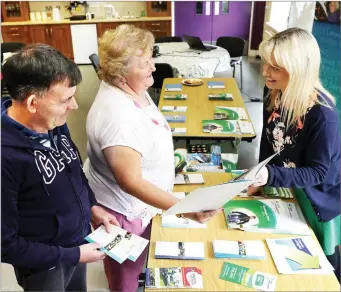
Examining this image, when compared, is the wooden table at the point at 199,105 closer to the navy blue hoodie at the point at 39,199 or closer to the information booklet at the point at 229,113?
the information booklet at the point at 229,113

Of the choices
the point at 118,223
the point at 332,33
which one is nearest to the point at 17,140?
the point at 118,223

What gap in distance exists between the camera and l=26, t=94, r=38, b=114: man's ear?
1.20 m

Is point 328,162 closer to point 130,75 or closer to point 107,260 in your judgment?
point 130,75

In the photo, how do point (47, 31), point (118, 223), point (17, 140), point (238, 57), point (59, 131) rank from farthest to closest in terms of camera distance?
point (47, 31), point (238, 57), point (118, 223), point (59, 131), point (17, 140)

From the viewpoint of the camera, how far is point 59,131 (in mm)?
1486

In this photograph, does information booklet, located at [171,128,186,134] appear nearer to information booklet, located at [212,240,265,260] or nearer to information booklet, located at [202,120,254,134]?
information booklet, located at [202,120,254,134]

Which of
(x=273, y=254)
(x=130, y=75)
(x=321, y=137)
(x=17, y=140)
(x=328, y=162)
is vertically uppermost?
(x=130, y=75)

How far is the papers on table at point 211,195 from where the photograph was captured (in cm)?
131

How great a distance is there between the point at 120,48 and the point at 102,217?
2.47ft

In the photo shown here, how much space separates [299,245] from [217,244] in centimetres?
35

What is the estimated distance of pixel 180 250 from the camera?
1.53 m

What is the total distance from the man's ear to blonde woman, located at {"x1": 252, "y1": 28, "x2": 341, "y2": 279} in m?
0.96

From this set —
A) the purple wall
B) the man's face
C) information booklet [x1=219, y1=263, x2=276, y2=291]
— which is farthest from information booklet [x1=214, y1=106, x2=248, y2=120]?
the purple wall

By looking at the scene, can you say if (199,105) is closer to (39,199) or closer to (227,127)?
(227,127)
